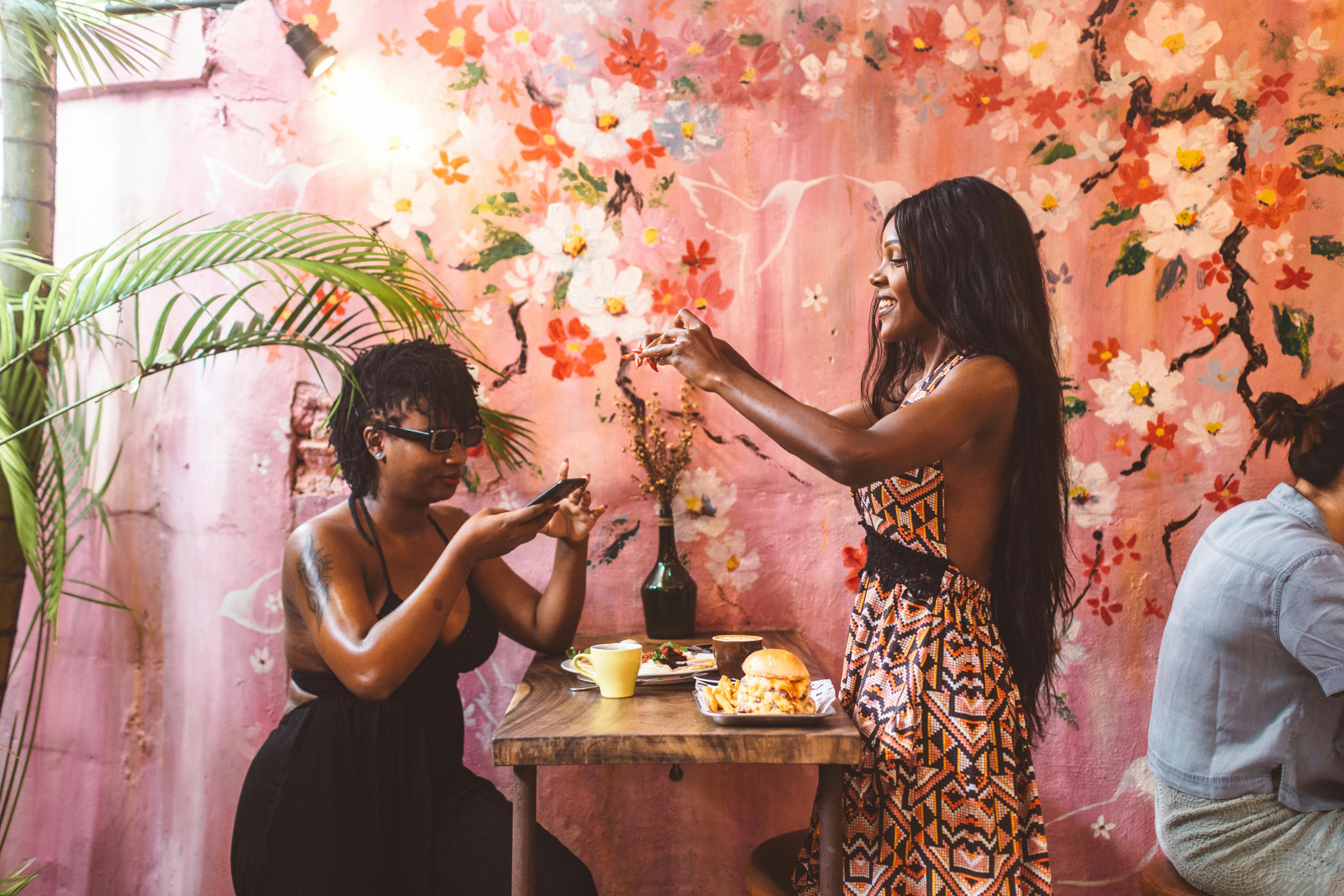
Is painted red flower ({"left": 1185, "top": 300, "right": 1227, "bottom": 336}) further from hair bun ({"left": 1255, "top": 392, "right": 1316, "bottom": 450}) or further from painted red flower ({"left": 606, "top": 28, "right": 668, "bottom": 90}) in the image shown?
painted red flower ({"left": 606, "top": 28, "right": 668, "bottom": 90})

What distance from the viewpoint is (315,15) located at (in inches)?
96.0

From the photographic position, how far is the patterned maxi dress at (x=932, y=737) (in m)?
1.34

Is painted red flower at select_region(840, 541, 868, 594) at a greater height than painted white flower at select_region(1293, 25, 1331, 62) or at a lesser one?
lesser

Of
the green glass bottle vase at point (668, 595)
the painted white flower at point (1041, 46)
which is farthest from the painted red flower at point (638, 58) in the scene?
the green glass bottle vase at point (668, 595)

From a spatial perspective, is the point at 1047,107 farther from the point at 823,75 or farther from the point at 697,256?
the point at 697,256

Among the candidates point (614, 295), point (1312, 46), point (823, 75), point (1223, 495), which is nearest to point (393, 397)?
point (614, 295)

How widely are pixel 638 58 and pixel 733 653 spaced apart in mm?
1637

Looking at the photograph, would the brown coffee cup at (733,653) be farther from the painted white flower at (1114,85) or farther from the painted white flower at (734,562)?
the painted white flower at (1114,85)

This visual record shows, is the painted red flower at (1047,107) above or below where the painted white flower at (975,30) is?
below

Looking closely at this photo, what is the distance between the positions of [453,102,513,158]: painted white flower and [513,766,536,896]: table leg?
1692 mm

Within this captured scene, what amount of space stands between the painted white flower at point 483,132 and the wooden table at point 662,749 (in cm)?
160

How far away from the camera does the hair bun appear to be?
1.71 metres

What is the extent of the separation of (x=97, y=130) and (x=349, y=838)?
6.90ft

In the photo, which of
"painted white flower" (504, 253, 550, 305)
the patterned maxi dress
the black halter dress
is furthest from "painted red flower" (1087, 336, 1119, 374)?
the black halter dress
